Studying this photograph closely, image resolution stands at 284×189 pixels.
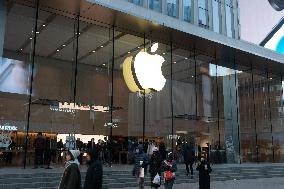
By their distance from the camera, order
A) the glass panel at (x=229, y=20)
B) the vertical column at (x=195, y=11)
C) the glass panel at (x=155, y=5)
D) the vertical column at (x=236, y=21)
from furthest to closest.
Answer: the vertical column at (x=236, y=21) → the glass panel at (x=229, y=20) → the vertical column at (x=195, y=11) → the glass panel at (x=155, y=5)

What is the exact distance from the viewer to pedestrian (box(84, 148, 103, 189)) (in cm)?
584

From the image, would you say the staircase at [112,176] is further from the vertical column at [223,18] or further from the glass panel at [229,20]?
the glass panel at [229,20]

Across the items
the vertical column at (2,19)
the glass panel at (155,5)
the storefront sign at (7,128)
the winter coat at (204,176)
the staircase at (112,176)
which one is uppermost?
the glass panel at (155,5)

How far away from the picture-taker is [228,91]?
28234 millimetres

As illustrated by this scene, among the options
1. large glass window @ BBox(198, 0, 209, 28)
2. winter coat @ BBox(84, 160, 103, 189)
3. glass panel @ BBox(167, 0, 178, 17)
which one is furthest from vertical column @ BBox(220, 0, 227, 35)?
winter coat @ BBox(84, 160, 103, 189)

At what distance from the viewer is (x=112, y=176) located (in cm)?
1539

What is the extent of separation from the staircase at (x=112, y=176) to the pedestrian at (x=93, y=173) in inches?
262

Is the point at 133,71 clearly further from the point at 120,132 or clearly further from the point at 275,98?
the point at 275,98

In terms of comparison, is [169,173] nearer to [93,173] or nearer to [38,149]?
[93,173]

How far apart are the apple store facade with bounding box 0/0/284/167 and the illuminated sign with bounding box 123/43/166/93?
3.89 m

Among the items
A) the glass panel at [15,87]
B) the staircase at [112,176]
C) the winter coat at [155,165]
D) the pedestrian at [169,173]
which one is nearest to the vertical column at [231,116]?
the staircase at [112,176]

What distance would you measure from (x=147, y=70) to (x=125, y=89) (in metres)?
12.4

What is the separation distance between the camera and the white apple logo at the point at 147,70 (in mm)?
15492

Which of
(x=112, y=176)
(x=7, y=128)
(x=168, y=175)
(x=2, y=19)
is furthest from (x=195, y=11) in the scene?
(x=168, y=175)
